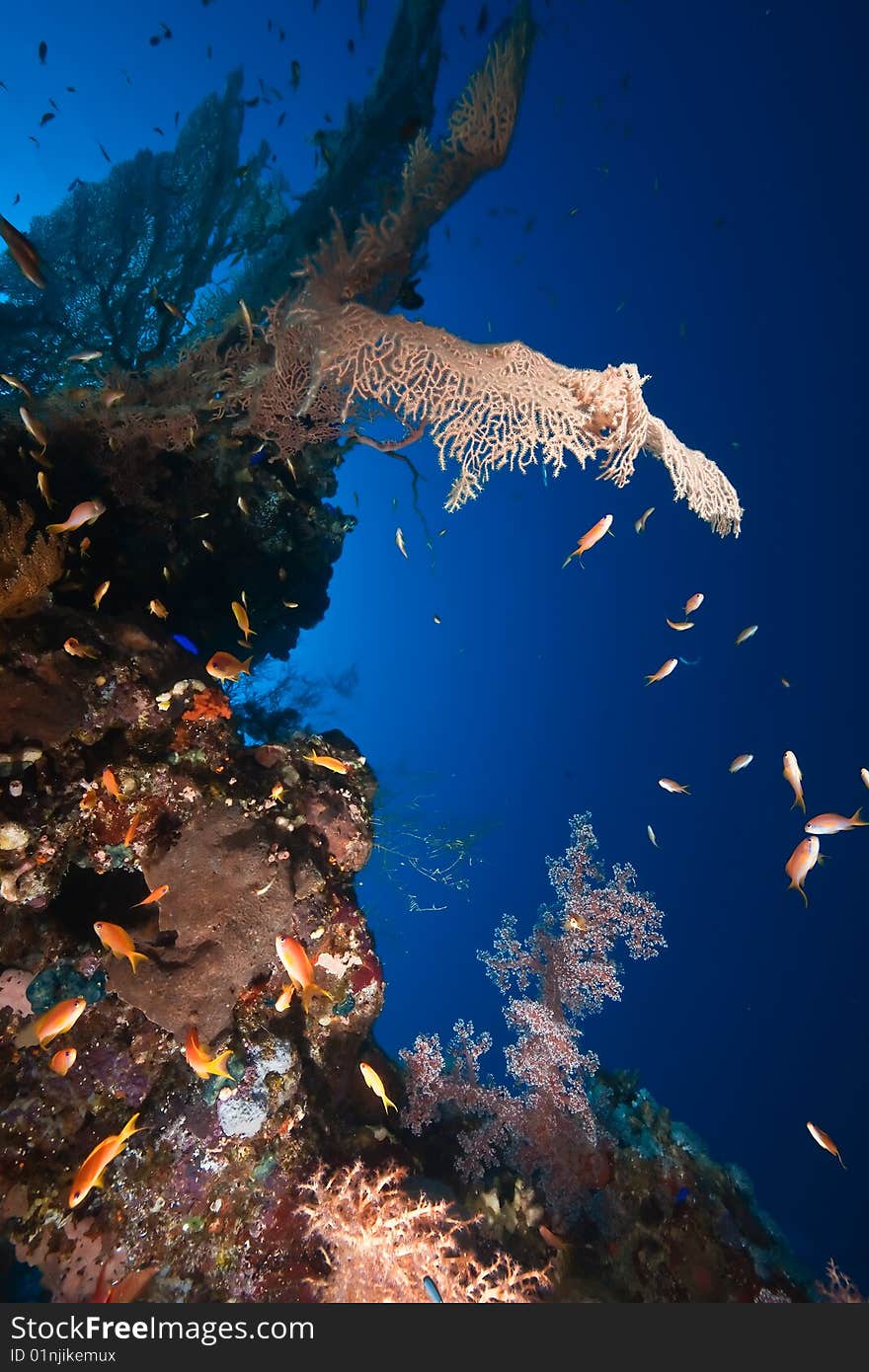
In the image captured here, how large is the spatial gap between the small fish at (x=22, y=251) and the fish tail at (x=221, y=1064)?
14.6ft

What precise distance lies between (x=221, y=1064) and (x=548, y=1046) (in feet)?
12.1

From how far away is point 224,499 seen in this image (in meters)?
6.62

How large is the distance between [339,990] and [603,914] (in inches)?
129

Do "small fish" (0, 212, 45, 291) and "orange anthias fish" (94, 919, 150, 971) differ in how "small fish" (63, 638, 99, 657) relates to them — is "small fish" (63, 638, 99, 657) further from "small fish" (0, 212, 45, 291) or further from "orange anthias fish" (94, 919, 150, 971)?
"small fish" (0, 212, 45, 291)

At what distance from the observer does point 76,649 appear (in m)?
3.75

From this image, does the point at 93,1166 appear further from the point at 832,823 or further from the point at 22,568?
the point at 832,823

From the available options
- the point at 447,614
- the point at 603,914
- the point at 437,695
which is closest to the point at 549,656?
the point at 447,614

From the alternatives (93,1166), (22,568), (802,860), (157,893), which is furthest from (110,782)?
(802,860)

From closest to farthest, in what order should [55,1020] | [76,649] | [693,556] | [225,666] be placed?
[55,1020] → [76,649] → [225,666] → [693,556]

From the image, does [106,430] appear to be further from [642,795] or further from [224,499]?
[642,795]

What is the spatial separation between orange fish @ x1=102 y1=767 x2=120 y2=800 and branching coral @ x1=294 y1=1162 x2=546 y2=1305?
3.12 metres

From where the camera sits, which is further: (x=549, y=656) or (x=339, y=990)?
(x=549, y=656)

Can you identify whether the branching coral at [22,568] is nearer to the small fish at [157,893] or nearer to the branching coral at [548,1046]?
the small fish at [157,893]

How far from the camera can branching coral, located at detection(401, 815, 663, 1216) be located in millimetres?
5469
